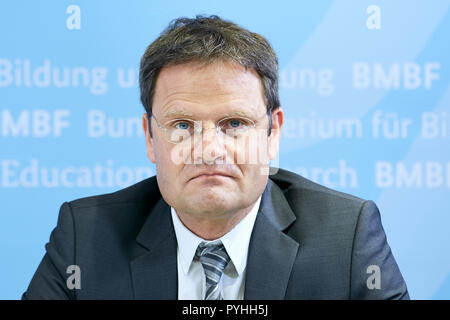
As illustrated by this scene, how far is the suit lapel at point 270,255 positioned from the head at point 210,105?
13cm

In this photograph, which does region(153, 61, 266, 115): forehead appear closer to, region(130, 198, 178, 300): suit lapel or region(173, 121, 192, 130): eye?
region(173, 121, 192, 130): eye

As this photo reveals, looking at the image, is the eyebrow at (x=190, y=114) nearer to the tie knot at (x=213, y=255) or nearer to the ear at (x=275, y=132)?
the ear at (x=275, y=132)

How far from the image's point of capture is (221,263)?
217 cm

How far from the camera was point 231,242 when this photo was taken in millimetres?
2205

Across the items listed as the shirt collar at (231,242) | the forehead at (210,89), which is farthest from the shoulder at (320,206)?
the forehead at (210,89)

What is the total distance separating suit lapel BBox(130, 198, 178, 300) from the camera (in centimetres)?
215

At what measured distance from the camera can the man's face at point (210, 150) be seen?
6.77 feet

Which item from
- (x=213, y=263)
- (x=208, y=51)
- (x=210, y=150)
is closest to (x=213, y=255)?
(x=213, y=263)

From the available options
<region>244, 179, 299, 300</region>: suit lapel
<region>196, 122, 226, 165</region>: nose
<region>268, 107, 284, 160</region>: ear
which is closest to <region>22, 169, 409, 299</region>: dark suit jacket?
<region>244, 179, 299, 300</region>: suit lapel

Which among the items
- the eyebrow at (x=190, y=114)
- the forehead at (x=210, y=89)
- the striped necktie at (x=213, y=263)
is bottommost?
the striped necktie at (x=213, y=263)

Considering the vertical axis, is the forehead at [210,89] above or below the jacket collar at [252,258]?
above

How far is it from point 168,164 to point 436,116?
1250mm

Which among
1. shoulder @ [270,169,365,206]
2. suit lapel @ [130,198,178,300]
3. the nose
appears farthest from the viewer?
shoulder @ [270,169,365,206]

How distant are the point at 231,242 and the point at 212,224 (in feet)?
0.34
